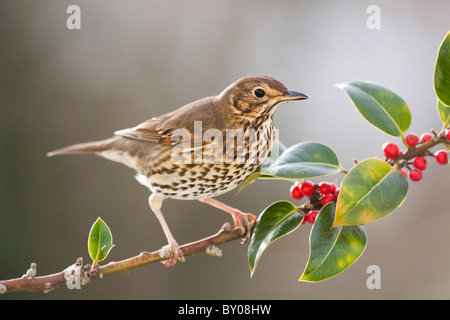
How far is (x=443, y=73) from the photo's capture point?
52.4 inches

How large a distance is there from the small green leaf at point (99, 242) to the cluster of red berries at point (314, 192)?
22.8 inches

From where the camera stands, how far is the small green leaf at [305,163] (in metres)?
1.48

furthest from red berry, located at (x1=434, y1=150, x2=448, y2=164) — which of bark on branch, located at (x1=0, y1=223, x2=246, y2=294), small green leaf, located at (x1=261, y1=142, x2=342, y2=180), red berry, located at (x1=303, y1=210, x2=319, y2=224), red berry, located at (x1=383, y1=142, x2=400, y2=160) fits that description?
bark on branch, located at (x1=0, y1=223, x2=246, y2=294)

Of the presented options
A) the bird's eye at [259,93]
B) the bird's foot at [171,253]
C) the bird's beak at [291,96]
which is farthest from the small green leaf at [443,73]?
the bird's foot at [171,253]

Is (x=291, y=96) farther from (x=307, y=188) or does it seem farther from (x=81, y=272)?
(x=81, y=272)

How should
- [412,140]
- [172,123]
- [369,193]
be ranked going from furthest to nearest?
1. [172,123]
2. [412,140]
3. [369,193]

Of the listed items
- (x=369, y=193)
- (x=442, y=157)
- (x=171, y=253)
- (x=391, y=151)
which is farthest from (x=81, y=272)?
(x=442, y=157)

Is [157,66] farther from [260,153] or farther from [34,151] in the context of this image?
[260,153]

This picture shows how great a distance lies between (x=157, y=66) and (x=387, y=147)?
390 cm

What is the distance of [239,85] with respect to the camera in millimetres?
1964

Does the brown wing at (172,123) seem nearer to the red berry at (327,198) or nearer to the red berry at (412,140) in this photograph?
the red berry at (327,198)

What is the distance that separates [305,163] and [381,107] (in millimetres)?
295

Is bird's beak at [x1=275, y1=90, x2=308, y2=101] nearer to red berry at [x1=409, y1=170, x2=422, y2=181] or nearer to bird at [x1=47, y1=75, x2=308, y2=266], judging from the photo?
bird at [x1=47, y1=75, x2=308, y2=266]

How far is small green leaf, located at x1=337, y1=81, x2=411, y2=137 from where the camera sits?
1538 millimetres
